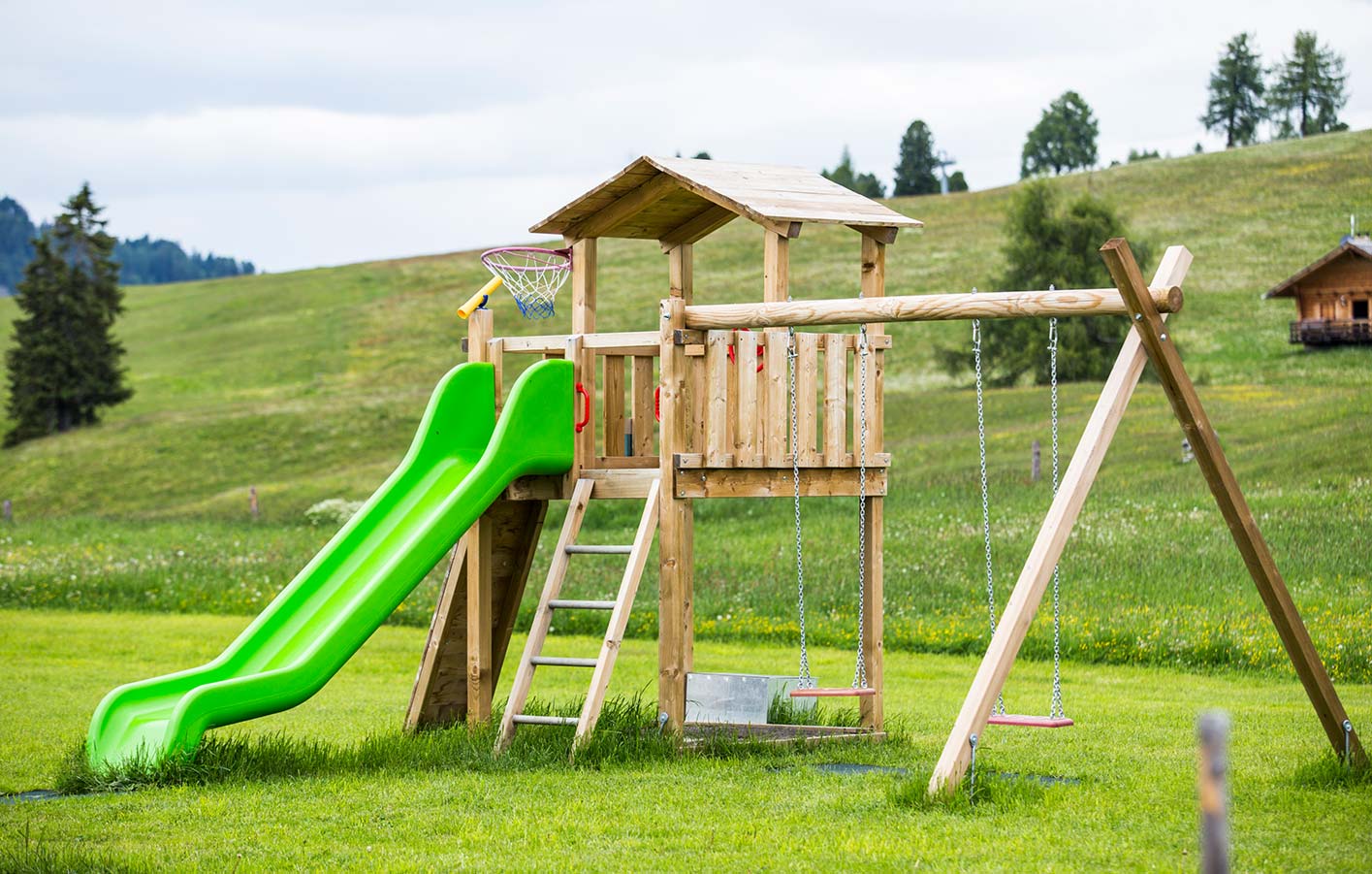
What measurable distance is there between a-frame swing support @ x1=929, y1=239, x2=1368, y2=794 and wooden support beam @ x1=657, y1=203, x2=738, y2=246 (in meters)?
4.33

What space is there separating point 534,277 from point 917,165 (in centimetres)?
9173

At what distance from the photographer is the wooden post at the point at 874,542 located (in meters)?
10.8

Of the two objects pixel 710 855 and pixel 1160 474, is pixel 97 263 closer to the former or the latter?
pixel 1160 474

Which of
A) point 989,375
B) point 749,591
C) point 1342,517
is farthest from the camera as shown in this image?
point 989,375

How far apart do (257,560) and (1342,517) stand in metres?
16.7

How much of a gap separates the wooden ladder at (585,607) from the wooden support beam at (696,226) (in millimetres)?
2415

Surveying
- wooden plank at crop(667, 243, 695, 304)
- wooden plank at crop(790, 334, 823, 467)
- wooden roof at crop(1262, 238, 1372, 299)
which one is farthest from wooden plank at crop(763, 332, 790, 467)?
wooden roof at crop(1262, 238, 1372, 299)

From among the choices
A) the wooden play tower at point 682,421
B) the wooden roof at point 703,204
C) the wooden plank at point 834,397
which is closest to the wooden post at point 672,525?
the wooden play tower at point 682,421

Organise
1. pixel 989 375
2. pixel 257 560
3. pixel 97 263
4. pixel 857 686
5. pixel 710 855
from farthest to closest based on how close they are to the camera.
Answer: pixel 97 263 → pixel 989 375 → pixel 257 560 → pixel 857 686 → pixel 710 855

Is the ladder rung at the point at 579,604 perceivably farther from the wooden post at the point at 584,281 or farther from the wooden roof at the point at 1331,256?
the wooden roof at the point at 1331,256

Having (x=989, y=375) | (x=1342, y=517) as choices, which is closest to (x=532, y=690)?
(x=1342, y=517)

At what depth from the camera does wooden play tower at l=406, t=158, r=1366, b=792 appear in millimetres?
10234

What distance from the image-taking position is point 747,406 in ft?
34.5

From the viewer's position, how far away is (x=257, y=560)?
23891mm
